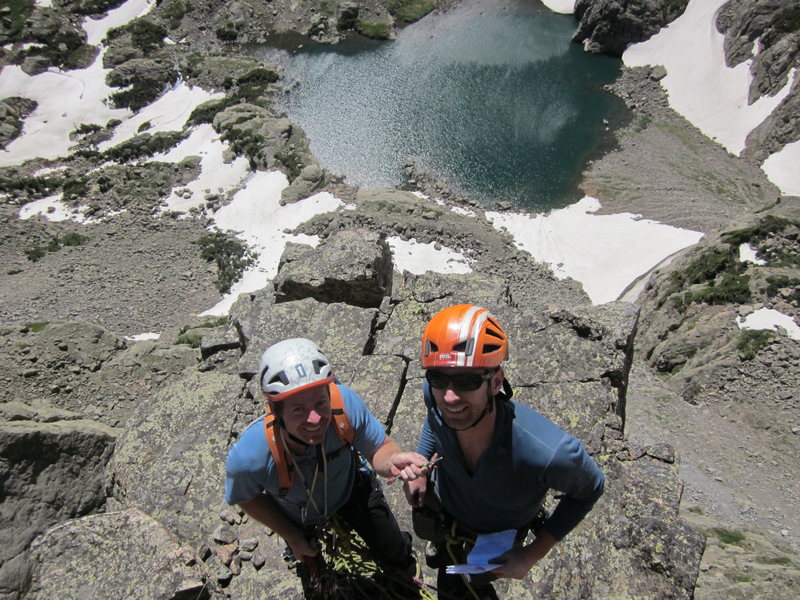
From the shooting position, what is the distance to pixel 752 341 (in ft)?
61.1

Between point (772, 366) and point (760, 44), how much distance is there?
→ 48.8 metres

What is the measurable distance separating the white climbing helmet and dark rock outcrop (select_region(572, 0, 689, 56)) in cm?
6457

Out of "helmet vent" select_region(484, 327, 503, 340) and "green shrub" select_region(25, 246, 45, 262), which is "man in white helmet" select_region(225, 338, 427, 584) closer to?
"helmet vent" select_region(484, 327, 503, 340)

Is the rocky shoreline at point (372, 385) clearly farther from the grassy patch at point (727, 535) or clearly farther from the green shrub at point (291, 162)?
the green shrub at point (291, 162)

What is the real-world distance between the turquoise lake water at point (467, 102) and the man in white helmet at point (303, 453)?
35989 mm

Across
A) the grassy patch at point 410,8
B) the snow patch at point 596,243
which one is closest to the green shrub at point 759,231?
the snow patch at point 596,243

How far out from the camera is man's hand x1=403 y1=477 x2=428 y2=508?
4.93 metres

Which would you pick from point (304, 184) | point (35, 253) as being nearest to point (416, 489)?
point (304, 184)

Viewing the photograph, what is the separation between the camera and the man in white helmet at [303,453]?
15.5 ft

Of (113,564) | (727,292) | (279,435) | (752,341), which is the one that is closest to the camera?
(279,435)

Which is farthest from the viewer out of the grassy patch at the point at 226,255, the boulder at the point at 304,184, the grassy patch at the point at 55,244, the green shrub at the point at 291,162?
the green shrub at the point at 291,162

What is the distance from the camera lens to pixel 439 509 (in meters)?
5.24

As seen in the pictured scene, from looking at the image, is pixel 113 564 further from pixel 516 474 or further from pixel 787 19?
pixel 787 19

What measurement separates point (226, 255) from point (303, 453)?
29.8m
